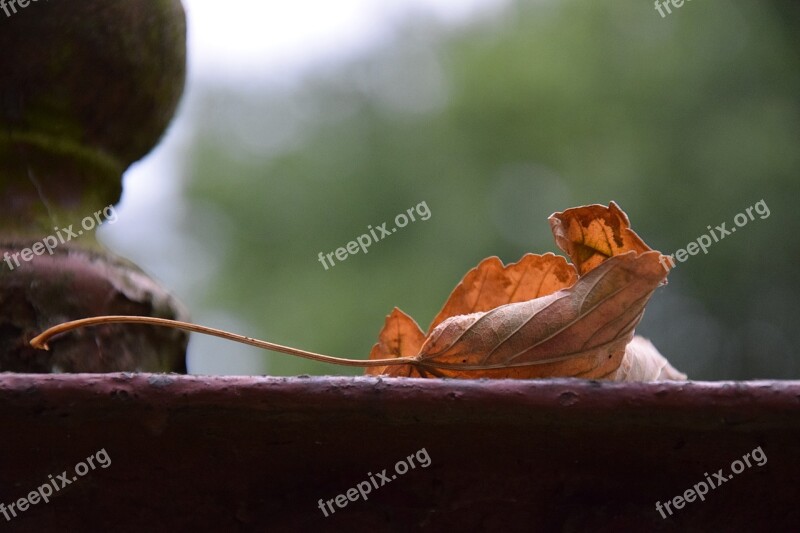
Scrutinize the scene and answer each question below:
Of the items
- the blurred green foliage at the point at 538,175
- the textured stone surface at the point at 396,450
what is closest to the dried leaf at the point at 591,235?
the textured stone surface at the point at 396,450

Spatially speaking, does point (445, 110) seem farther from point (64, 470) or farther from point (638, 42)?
point (64, 470)

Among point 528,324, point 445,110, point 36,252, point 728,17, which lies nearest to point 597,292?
point 528,324

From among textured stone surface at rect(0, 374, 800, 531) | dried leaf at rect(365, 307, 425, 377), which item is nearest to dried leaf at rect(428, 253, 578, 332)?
dried leaf at rect(365, 307, 425, 377)

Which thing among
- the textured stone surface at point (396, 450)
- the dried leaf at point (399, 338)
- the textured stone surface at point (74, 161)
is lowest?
the textured stone surface at point (396, 450)

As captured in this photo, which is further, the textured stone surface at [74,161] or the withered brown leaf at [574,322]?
the textured stone surface at [74,161]

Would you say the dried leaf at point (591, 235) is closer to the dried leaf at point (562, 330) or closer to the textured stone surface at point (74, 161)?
the dried leaf at point (562, 330)

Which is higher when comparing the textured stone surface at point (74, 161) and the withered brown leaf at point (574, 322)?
the textured stone surface at point (74, 161)
